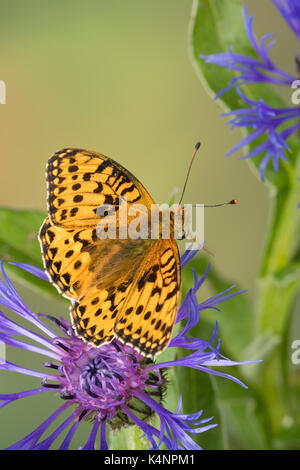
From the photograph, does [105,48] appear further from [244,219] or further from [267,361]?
[267,361]

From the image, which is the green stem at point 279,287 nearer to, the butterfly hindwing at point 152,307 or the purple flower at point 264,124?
the purple flower at point 264,124

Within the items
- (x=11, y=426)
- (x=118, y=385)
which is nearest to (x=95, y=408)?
(x=118, y=385)

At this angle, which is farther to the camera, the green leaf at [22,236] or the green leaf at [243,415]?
the green leaf at [243,415]

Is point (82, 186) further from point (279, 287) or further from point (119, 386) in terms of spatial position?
point (279, 287)

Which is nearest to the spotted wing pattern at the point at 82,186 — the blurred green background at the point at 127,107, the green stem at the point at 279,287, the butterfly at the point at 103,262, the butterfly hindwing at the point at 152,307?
the butterfly at the point at 103,262

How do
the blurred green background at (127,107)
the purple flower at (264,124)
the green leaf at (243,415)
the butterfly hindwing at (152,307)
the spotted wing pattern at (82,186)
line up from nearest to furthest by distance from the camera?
1. the butterfly hindwing at (152,307)
2. the spotted wing pattern at (82,186)
3. the purple flower at (264,124)
4. the green leaf at (243,415)
5. the blurred green background at (127,107)

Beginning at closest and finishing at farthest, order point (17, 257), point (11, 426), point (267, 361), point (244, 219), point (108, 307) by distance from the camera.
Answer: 1. point (108, 307)
2. point (17, 257)
3. point (267, 361)
4. point (11, 426)
5. point (244, 219)

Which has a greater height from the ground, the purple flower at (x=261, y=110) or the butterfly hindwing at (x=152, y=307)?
the purple flower at (x=261, y=110)
